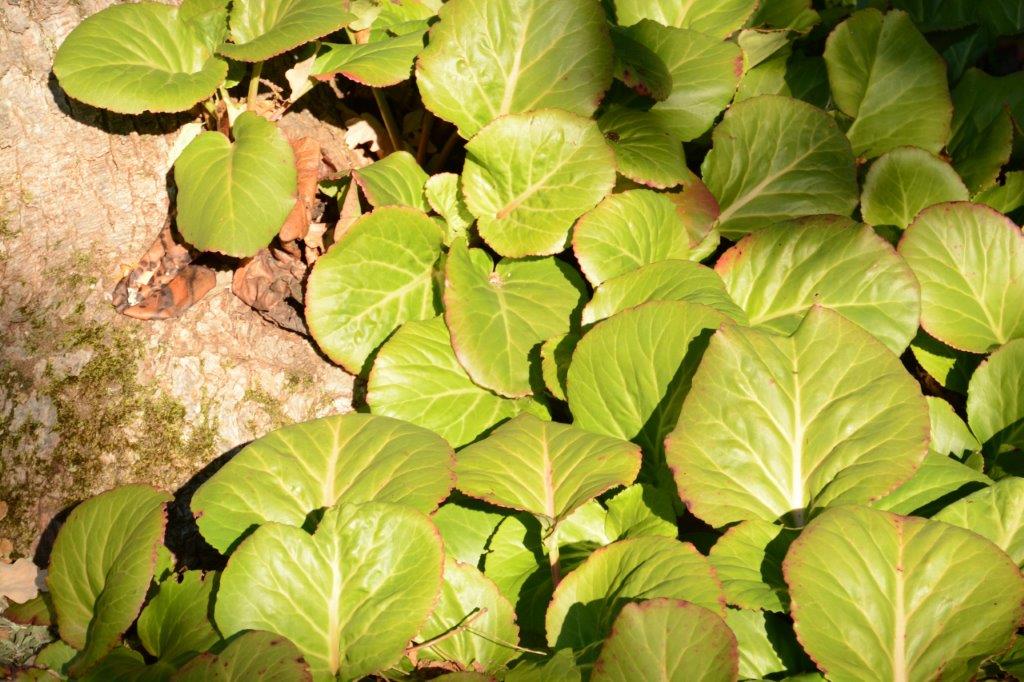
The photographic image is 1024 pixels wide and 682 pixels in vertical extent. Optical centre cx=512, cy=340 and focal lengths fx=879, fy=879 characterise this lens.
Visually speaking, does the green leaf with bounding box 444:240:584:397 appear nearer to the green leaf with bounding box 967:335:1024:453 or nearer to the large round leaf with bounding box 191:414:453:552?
the large round leaf with bounding box 191:414:453:552

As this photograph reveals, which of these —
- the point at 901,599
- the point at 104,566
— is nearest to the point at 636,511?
the point at 901,599

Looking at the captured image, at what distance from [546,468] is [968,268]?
3.15ft

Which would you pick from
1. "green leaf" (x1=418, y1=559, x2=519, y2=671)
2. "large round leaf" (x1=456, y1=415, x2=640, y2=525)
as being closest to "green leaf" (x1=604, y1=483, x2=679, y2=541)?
"large round leaf" (x1=456, y1=415, x2=640, y2=525)

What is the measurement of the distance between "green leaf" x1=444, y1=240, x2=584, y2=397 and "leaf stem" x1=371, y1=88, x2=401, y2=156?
43cm

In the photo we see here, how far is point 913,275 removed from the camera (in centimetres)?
166

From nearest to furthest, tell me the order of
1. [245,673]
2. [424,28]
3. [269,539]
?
[245,673]
[269,539]
[424,28]

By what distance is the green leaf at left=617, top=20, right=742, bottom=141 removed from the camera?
1982 millimetres

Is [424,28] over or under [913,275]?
over

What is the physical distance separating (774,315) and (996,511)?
55 cm

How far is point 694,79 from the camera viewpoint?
1992 millimetres

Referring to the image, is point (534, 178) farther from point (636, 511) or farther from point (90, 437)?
point (90, 437)

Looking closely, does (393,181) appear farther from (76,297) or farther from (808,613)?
(808,613)

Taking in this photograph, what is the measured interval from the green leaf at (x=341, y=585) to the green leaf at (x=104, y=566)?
18 cm

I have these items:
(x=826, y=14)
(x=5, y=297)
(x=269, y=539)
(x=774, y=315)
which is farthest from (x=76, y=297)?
(x=826, y=14)
